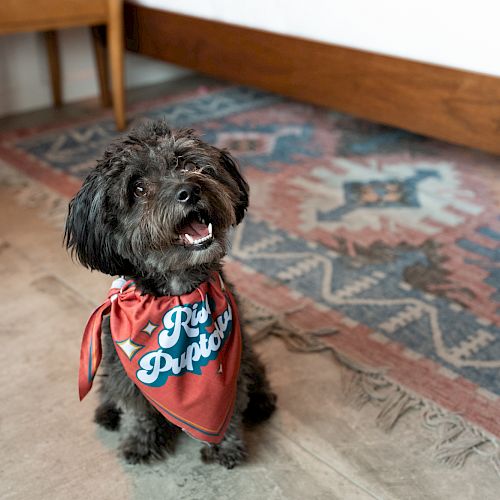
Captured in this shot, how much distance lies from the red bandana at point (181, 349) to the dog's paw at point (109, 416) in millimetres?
166

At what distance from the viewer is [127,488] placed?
1.30 meters

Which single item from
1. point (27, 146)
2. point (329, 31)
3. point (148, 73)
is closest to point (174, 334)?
point (329, 31)

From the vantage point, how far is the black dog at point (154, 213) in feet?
3.70

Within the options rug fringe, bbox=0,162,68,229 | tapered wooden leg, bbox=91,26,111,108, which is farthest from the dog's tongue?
tapered wooden leg, bbox=91,26,111,108

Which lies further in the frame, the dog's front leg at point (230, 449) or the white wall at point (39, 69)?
the white wall at point (39, 69)

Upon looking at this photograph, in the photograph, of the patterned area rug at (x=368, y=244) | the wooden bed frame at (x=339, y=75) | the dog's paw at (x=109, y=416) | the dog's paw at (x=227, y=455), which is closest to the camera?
the dog's paw at (x=227, y=455)

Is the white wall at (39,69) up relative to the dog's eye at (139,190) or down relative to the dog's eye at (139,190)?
down

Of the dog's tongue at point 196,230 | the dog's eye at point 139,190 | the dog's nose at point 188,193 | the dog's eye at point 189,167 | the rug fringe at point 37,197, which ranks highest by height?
the dog's eye at point 189,167

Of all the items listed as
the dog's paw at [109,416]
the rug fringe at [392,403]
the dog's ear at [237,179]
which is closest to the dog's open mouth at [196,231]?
the dog's ear at [237,179]

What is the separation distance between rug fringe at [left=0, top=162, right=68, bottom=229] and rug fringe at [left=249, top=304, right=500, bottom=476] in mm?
1018

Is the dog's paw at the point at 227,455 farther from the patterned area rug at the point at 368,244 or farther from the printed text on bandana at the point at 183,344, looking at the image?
the patterned area rug at the point at 368,244

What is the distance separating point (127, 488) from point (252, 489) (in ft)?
0.82

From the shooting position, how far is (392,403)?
1497 mm

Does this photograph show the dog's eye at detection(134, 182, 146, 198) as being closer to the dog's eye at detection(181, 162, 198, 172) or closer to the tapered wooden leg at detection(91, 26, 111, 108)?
the dog's eye at detection(181, 162, 198, 172)
